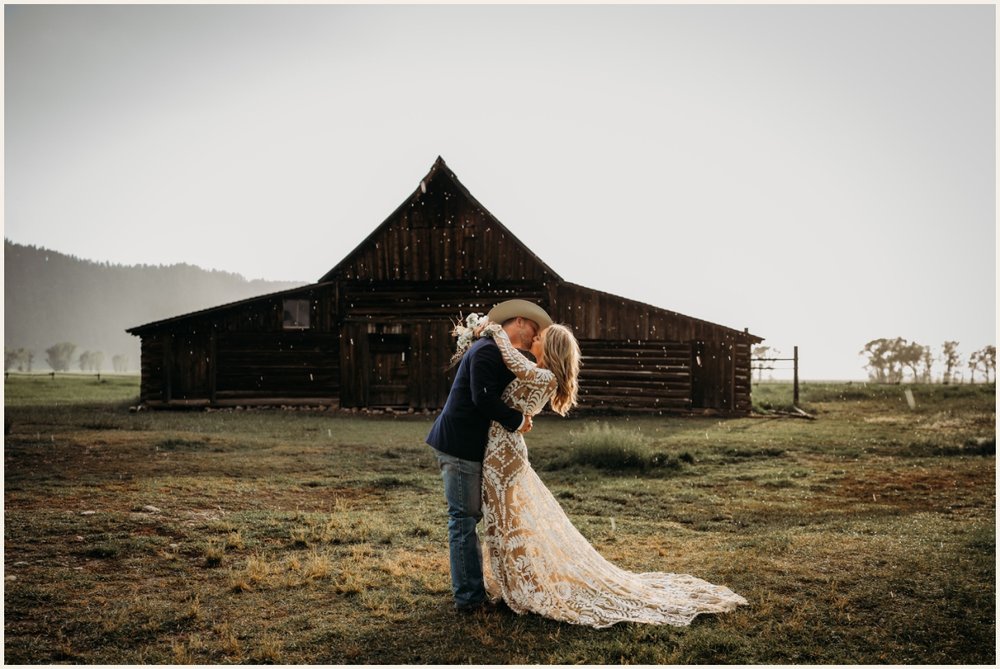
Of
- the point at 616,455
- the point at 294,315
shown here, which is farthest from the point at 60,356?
the point at 616,455

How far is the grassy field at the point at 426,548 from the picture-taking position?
427 cm

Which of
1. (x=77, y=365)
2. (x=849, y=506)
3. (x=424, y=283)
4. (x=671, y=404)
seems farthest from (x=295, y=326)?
(x=77, y=365)

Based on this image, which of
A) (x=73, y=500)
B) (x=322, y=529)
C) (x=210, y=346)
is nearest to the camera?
(x=322, y=529)

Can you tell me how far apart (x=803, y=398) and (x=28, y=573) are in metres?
26.2

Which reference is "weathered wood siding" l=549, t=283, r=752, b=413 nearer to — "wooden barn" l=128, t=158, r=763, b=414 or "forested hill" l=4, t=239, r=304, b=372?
"wooden barn" l=128, t=158, r=763, b=414

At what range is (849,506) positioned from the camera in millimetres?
→ 8641

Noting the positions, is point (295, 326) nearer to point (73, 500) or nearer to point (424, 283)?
point (424, 283)

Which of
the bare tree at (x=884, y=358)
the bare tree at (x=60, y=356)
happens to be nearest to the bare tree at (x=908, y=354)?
the bare tree at (x=884, y=358)

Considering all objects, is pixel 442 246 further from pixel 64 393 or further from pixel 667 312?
pixel 64 393

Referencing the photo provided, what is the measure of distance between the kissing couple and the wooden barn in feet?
54.4

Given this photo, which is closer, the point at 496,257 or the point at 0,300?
the point at 0,300

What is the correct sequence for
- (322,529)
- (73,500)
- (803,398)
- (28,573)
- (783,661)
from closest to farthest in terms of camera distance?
(783,661) → (28,573) → (322,529) → (73,500) → (803,398)

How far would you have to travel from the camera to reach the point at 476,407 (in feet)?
14.9

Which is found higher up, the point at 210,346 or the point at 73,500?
the point at 210,346
